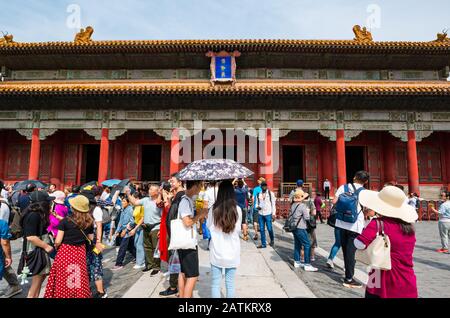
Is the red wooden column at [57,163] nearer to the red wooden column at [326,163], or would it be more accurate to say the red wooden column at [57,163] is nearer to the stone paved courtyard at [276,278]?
the stone paved courtyard at [276,278]

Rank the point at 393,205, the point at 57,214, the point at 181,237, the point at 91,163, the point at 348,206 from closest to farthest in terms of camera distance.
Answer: the point at 393,205, the point at 181,237, the point at 348,206, the point at 57,214, the point at 91,163

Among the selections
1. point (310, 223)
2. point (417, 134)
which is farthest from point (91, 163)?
point (417, 134)

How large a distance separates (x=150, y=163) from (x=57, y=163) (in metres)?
5.54

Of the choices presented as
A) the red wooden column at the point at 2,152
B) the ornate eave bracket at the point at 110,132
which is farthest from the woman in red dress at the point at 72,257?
the red wooden column at the point at 2,152

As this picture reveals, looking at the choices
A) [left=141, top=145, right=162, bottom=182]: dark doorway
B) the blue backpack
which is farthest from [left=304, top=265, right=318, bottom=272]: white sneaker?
[left=141, top=145, right=162, bottom=182]: dark doorway

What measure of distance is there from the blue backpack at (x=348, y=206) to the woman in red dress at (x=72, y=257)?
3827 mm

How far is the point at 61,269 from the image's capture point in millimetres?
3105

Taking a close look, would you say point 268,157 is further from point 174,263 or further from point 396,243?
point 396,243

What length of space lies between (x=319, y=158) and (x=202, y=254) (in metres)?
10.9

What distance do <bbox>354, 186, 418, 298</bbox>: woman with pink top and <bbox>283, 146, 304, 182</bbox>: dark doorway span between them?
46.5 feet

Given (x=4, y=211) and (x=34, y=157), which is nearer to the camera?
(x=4, y=211)

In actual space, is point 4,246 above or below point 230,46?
below

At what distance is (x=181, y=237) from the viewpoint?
312 centimetres
